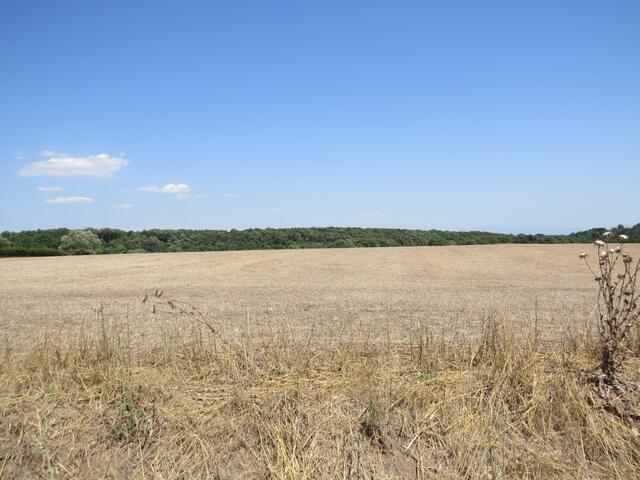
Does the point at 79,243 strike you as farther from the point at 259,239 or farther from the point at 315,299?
the point at 315,299

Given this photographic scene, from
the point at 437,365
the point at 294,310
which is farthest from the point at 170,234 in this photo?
the point at 437,365

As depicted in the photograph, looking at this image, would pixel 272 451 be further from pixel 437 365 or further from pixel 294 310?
pixel 294 310

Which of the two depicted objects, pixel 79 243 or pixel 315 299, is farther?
pixel 79 243

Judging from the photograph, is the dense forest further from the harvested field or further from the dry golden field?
the dry golden field

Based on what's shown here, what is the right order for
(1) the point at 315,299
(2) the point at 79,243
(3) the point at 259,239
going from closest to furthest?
(1) the point at 315,299 → (2) the point at 79,243 → (3) the point at 259,239

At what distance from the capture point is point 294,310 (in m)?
11.5

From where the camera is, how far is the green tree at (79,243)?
42.7 meters

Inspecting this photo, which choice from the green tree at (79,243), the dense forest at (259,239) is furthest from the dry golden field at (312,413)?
the dense forest at (259,239)

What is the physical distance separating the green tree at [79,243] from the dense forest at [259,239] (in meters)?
0.12

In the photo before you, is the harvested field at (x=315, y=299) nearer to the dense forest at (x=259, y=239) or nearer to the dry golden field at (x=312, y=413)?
the dry golden field at (x=312, y=413)

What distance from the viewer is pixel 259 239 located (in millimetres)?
56875

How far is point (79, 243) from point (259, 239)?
2036 cm

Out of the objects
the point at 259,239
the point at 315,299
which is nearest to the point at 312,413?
the point at 315,299

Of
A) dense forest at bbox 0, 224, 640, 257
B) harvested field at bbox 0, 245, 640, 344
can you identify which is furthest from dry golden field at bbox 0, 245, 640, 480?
dense forest at bbox 0, 224, 640, 257
